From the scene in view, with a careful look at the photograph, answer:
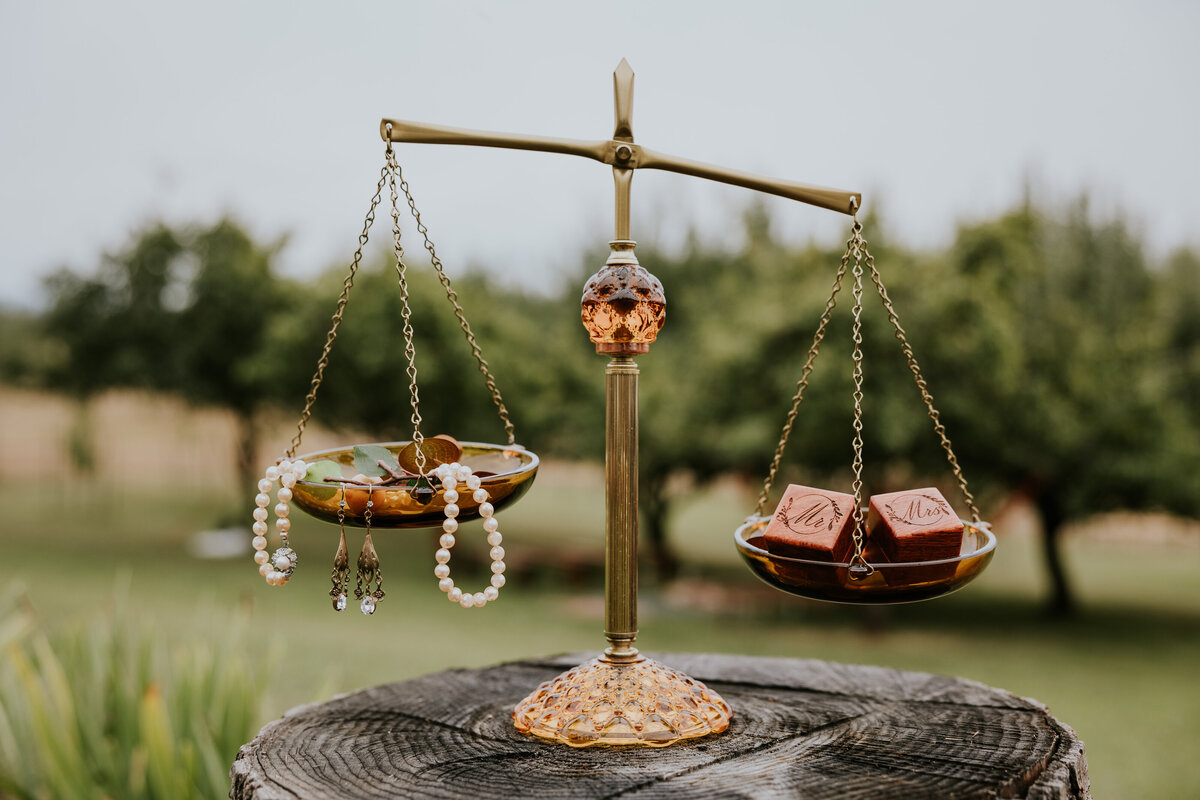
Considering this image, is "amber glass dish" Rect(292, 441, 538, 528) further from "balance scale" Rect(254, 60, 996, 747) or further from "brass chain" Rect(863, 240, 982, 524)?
"brass chain" Rect(863, 240, 982, 524)

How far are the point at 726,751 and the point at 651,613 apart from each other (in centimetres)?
1020

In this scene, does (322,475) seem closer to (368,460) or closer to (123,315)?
(368,460)

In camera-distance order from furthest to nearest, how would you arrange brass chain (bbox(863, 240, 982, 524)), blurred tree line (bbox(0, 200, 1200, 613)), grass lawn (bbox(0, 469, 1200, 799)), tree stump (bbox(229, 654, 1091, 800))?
blurred tree line (bbox(0, 200, 1200, 613)), grass lawn (bbox(0, 469, 1200, 799)), brass chain (bbox(863, 240, 982, 524)), tree stump (bbox(229, 654, 1091, 800))

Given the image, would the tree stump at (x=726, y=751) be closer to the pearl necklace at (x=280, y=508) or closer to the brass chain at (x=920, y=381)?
the pearl necklace at (x=280, y=508)

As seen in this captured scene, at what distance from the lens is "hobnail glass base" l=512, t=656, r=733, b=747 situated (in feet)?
7.49

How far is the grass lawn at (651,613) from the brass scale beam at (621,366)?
481cm

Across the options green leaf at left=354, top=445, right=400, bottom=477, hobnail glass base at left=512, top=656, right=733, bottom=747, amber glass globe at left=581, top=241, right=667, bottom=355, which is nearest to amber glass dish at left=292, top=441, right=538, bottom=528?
green leaf at left=354, top=445, right=400, bottom=477

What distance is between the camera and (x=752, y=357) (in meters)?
10.4

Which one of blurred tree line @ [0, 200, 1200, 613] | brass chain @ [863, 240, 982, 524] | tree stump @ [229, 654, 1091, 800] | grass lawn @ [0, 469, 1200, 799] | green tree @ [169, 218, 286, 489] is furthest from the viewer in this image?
green tree @ [169, 218, 286, 489]

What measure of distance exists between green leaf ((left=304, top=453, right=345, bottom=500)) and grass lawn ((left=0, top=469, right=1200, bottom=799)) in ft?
15.4

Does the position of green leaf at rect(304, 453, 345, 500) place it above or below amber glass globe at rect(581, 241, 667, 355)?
below

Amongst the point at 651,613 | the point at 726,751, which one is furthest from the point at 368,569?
the point at 651,613

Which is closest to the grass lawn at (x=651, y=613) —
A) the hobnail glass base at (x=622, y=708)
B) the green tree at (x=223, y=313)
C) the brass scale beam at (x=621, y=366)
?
the green tree at (x=223, y=313)

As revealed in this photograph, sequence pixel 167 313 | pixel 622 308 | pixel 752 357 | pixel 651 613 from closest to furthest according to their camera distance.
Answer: pixel 622 308 → pixel 752 357 → pixel 651 613 → pixel 167 313
